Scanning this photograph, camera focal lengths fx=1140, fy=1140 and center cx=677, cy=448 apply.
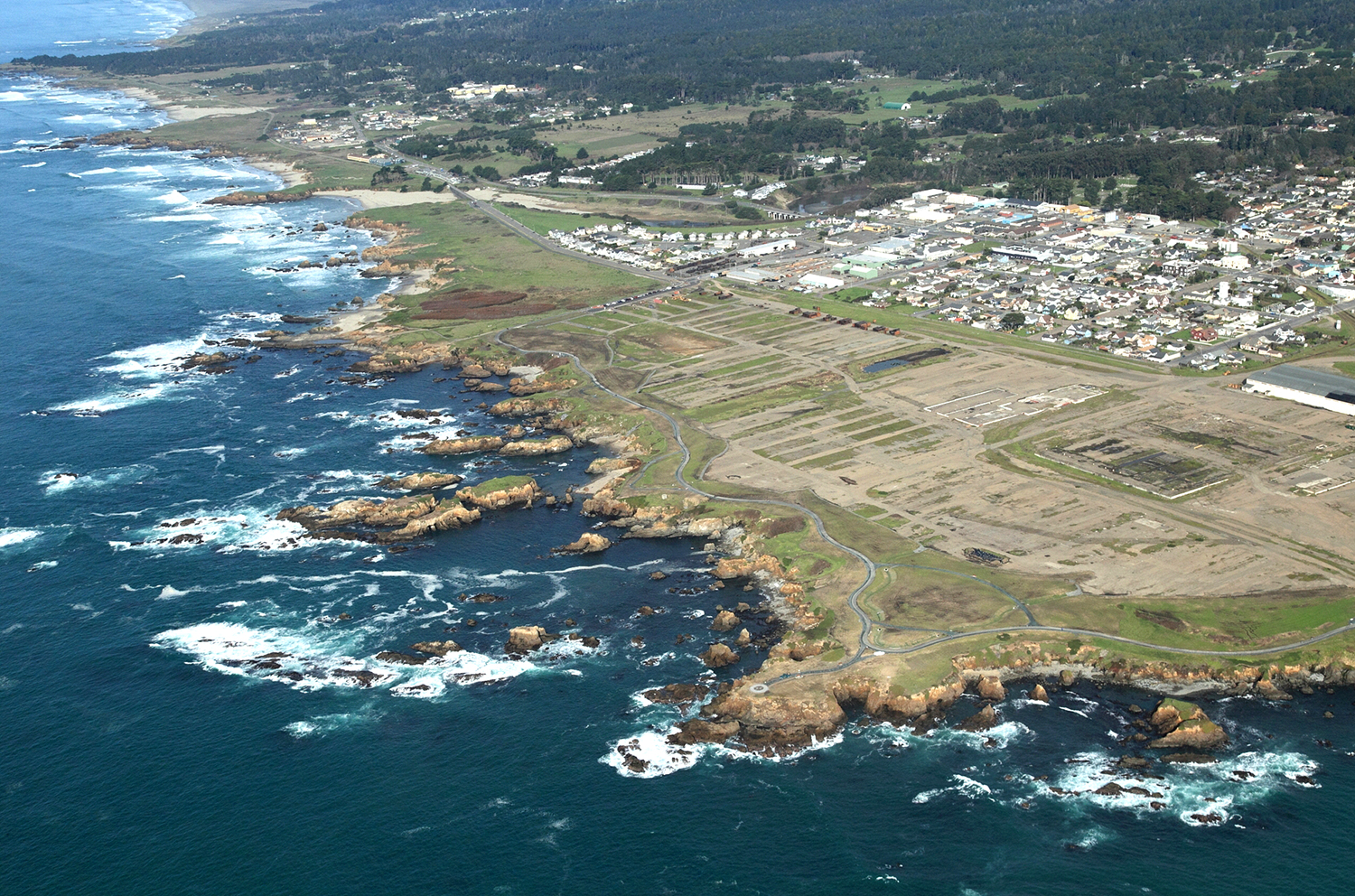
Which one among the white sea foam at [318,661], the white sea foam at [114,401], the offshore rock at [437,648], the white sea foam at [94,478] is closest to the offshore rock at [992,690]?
the white sea foam at [318,661]

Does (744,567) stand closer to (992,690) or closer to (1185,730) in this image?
(992,690)

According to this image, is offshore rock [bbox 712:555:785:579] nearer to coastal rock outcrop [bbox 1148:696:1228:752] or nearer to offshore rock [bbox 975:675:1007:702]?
offshore rock [bbox 975:675:1007:702]

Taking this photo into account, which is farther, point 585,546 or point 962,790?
point 585,546

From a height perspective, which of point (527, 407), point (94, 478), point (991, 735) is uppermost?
point (527, 407)

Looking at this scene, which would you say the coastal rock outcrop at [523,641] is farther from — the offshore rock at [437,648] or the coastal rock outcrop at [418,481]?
the coastal rock outcrop at [418,481]

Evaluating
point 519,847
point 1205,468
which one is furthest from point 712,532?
point 1205,468

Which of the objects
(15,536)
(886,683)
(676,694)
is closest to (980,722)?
(886,683)

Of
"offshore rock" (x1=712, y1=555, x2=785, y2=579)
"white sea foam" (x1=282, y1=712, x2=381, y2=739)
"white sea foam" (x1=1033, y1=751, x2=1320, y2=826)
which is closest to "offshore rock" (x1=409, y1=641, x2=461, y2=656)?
"white sea foam" (x1=282, y1=712, x2=381, y2=739)
